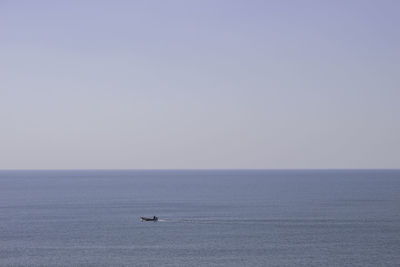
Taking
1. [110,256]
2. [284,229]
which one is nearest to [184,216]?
[284,229]

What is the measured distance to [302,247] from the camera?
9038cm

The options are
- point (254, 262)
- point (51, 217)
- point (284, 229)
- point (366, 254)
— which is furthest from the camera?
point (51, 217)

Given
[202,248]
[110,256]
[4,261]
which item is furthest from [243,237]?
[4,261]

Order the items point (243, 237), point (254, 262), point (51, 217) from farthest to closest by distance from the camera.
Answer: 1. point (51, 217)
2. point (243, 237)
3. point (254, 262)

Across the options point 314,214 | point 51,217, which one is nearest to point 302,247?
point 314,214

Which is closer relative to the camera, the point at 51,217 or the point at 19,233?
the point at 19,233

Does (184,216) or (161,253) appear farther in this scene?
(184,216)

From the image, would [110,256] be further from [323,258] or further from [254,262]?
[323,258]

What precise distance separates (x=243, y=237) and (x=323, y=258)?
22100mm

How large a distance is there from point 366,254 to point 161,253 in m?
36.2

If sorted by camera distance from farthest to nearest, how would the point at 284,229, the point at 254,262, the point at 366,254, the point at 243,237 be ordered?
the point at 284,229, the point at 243,237, the point at 366,254, the point at 254,262

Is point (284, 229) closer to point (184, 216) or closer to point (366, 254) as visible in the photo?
point (366, 254)

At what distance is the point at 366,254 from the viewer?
281 ft

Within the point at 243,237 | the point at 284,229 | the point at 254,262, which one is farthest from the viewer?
the point at 284,229
